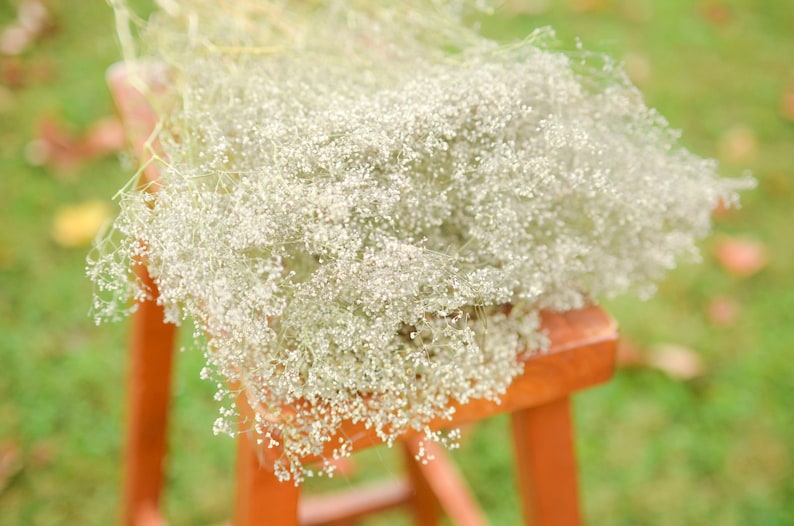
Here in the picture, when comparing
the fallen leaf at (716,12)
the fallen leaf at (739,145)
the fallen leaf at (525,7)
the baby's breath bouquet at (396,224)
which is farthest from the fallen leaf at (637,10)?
the baby's breath bouquet at (396,224)

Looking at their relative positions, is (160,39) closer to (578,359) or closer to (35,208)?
(578,359)

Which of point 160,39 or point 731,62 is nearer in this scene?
point 160,39

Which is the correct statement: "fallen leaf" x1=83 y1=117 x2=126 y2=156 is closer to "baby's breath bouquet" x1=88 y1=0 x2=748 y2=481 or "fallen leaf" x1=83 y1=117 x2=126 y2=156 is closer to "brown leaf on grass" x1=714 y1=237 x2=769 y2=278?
"baby's breath bouquet" x1=88 y1=0 x2=748 y2=481

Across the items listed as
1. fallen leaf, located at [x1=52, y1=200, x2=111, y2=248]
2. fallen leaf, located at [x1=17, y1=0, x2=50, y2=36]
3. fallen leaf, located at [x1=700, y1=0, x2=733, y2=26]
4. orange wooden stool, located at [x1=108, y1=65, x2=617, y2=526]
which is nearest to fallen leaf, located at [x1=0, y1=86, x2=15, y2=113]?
fallen leaf, located at [x1=17, y1=0, x2=50, y2=36]

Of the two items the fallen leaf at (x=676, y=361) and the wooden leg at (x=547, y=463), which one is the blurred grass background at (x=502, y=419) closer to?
the fallen leaf at (x=676, y=361)

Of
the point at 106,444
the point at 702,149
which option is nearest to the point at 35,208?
the point at 106,444

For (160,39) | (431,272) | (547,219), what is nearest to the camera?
(431,272)

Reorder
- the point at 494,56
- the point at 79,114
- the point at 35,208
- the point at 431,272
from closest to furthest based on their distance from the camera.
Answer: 1. the point at 431,272
2. the point at 494,56
3. the point at 35,208
4. the point at 79,114
